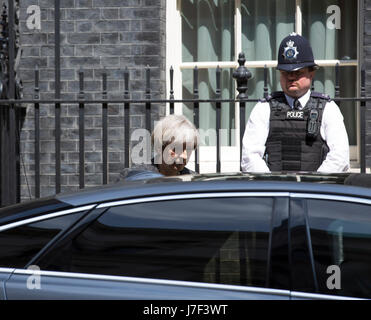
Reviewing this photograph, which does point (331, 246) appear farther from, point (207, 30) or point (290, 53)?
point (207, 30)

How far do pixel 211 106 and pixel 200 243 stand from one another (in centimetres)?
520

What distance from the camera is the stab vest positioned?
16.0 ft

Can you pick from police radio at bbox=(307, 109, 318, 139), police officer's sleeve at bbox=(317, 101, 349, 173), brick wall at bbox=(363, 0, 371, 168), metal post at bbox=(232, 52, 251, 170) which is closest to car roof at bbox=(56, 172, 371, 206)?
police officer's sleeve at bbox=(317, 101, 349, 173)

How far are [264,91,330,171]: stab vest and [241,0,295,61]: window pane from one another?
10.00 ft

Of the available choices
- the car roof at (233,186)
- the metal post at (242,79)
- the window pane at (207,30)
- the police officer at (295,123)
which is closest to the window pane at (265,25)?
the window pane at (207,30)

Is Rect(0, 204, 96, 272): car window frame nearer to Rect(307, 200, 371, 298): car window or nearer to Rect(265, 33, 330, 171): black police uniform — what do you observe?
Rect(307, 200, 371, 298): car window

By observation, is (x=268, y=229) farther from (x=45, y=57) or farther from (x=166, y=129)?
(x=45, y=57)

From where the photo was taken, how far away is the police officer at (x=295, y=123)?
4.86 meters

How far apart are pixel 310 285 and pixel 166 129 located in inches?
67.7

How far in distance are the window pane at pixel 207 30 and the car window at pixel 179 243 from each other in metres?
5.20

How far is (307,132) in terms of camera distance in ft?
16.0

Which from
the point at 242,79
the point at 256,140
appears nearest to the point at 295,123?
the point at 256,140

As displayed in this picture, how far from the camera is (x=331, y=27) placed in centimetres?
777

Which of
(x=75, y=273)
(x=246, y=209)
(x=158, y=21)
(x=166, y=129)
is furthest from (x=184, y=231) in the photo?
(x=158, y=21)
